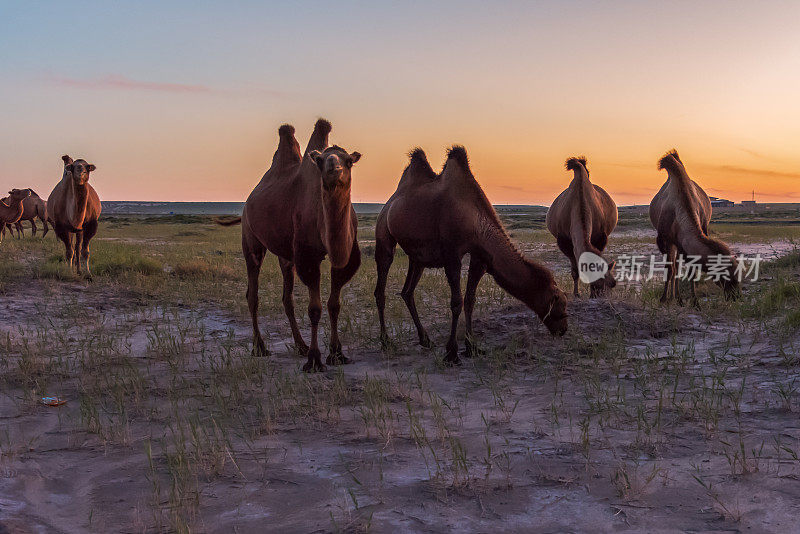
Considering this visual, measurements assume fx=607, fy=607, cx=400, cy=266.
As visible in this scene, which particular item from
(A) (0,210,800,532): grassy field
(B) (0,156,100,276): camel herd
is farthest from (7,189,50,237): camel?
(A) (0,210,800,532): grassy field

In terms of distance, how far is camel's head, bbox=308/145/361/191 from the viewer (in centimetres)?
581

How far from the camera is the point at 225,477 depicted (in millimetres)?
3754

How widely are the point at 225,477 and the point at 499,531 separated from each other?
1735mm

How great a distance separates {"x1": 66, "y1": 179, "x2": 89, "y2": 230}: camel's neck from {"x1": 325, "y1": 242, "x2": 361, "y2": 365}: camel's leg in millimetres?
8490

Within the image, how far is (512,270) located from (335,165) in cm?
252

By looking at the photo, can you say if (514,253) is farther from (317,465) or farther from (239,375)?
(317,465)

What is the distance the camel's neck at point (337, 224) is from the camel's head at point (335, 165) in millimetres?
89

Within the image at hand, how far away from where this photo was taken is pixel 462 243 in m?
7.07

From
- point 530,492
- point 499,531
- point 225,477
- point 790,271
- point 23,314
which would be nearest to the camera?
point 499,531

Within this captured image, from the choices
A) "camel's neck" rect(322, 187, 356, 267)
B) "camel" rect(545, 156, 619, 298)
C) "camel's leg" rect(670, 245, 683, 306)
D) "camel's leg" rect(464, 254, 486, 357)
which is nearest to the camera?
"camel's neck" rect(322, 187, 356, 267)

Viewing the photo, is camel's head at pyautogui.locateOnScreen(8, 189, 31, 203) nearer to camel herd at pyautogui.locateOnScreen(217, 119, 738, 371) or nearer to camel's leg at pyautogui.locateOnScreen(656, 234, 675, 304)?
camel herd at pyautogui.locateOnScreen(217, 119, 738, 371)

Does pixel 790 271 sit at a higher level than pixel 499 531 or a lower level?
higher

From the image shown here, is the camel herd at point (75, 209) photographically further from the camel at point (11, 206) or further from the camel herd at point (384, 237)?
the camel at point (11, 206)

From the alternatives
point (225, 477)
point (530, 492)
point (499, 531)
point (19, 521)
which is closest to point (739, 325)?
point (530, 492)
